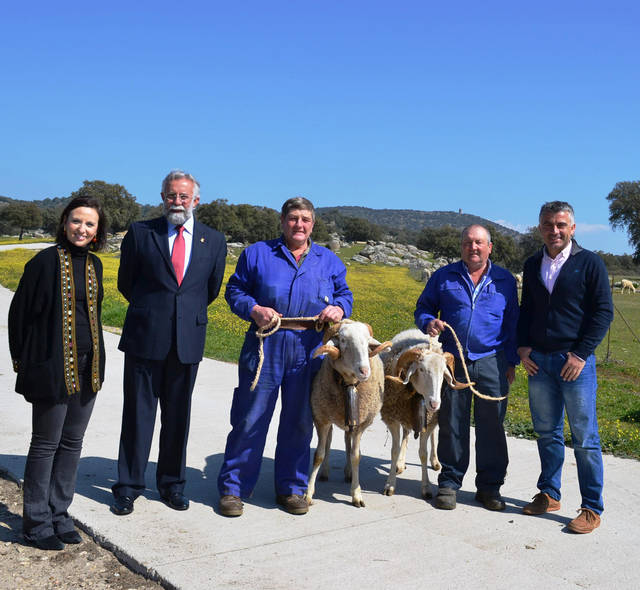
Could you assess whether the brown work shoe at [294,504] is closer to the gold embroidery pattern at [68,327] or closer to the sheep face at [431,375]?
the sheep face at [431,375]

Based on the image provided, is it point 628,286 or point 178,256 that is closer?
point 178,256

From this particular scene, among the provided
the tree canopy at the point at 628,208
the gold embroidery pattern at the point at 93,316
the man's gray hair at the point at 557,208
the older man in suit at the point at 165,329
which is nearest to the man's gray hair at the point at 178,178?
the older man in suit at the point at 165,329

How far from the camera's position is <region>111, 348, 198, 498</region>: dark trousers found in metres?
5.20

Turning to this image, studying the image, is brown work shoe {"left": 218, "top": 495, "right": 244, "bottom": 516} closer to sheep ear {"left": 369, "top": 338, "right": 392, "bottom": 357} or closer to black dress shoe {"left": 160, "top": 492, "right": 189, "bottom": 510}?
black dress shoe {"left": 160, "top": 492, "right": 189, "bottom": 510}

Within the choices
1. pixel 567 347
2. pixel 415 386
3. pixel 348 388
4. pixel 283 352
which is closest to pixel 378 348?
pixel 348 388

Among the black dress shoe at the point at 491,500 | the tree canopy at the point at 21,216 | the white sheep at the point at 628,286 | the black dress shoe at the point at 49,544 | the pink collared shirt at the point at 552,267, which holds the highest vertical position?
the tree canopy at the point at 21,216


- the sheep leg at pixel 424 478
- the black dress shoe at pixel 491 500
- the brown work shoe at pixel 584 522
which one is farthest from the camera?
the sheep leg at pixel 424 478

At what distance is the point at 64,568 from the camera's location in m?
4.22

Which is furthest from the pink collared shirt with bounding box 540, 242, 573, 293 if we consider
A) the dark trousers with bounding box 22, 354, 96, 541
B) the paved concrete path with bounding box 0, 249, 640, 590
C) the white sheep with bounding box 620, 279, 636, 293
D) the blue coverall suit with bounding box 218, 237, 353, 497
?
the white sheep with bounding box 620, 279, 636, 293

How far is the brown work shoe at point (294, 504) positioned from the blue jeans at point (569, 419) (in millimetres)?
2028

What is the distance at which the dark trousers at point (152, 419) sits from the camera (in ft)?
17.1

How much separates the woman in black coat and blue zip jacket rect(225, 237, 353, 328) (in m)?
1.19

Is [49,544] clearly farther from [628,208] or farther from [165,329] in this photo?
[628,208]

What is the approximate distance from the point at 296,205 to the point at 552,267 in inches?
85.3
